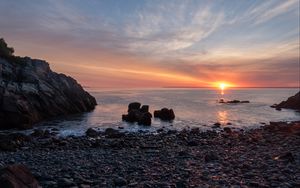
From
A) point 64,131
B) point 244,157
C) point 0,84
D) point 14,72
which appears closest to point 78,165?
point 244,157

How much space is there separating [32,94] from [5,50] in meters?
20.9

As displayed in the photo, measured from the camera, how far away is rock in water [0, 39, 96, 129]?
49.0m

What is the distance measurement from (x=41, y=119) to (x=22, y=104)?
5.70 metres

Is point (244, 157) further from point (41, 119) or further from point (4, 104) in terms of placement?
point (41, 119)

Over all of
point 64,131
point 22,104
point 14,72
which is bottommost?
point 64,131

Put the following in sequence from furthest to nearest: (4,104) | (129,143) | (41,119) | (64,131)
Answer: (41,119) < (4,104) < (64,131) < (129,143)

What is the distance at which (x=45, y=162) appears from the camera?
71.4ft

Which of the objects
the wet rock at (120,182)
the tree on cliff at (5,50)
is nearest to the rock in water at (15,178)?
the wet rock at (120,182)

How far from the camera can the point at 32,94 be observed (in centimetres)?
5844

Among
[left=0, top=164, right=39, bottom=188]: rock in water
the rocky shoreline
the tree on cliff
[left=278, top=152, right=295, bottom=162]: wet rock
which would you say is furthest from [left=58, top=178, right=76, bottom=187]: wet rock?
the tree on cliff

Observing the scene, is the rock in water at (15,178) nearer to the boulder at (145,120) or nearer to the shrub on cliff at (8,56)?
the boulder at (145,120)

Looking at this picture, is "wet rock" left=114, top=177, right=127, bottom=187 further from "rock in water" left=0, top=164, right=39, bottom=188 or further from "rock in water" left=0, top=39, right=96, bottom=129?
"rock in water" left=0, top=39, right=96, bottom=129

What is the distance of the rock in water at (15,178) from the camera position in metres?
12.3

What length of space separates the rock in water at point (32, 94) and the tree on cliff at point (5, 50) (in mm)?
1396
